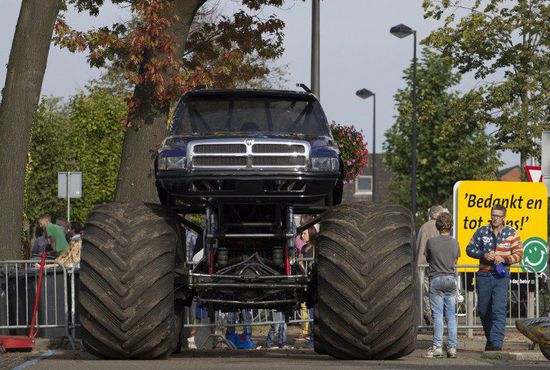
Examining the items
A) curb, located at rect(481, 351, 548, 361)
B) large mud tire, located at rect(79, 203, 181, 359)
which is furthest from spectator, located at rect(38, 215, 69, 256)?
large mud tire, located at rect(79, 203, 181, 359)

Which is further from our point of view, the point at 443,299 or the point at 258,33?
the point at 258,33

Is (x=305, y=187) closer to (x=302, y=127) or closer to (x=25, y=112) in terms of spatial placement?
(x=302, y=127)

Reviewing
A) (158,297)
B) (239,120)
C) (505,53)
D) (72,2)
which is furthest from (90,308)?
(505,53)

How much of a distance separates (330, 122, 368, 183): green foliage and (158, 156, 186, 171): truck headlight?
16114 mm

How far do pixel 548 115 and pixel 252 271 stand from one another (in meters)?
25.5

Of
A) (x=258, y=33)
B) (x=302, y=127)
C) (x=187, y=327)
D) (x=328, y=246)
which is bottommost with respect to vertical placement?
(x=187, y=327)

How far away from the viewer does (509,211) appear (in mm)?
22250

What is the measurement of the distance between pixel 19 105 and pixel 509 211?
24.1ft

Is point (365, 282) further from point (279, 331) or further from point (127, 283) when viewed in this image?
point (279, 331)

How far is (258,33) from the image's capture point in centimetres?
2519

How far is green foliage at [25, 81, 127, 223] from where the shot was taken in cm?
A: 5962

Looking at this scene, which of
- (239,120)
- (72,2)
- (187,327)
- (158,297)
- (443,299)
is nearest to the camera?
(158,297)

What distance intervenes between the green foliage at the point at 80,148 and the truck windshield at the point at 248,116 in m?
43.0

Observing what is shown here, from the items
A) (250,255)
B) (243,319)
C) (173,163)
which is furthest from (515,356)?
(173,163)
